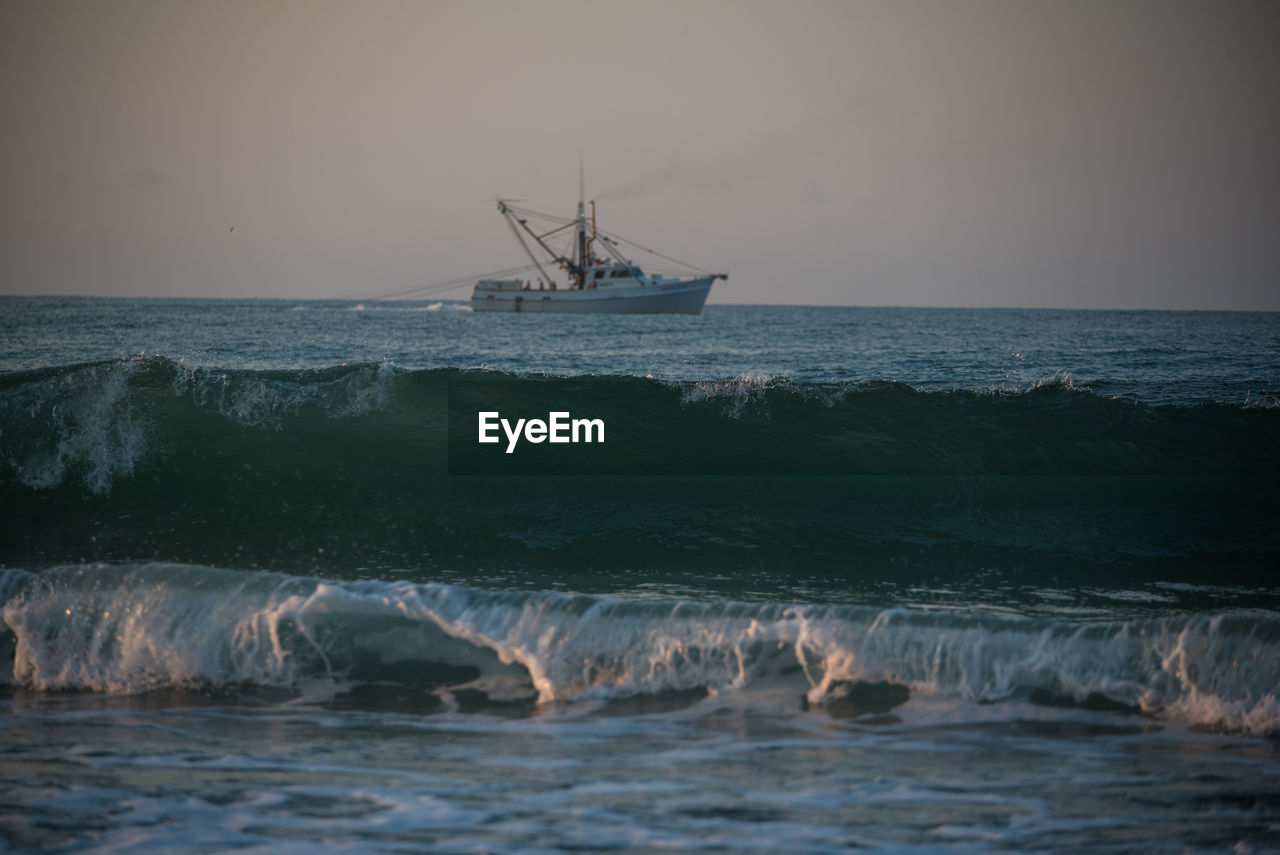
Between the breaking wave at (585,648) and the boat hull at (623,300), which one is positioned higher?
the boat hull at (623,300)

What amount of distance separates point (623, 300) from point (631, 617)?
260 feet

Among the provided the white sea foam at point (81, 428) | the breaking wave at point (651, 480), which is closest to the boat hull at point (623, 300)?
the breaking wave at point (651, 480)

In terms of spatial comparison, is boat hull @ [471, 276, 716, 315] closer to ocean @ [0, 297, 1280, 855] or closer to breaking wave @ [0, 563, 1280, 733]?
ocean @ [0, 297, 1280, 855]

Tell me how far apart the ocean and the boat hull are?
Result: 7049cm

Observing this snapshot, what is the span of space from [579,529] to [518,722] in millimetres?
4823

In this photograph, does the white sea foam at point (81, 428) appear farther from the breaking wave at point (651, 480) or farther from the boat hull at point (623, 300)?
the boat hull at point (623, 300)

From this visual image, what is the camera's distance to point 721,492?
458 inches

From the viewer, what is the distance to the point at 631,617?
650 cm

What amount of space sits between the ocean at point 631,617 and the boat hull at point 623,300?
70.5m

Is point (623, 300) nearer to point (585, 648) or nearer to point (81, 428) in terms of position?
point (81, 428)

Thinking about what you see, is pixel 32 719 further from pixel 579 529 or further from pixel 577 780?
pixel 579 529

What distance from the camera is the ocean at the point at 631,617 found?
4.45m

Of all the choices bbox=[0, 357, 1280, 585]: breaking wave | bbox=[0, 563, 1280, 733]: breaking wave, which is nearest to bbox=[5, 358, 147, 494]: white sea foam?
bbox=[0, 357, 1280, 585]: breaking wave

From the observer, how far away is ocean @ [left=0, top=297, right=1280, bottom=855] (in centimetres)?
445
